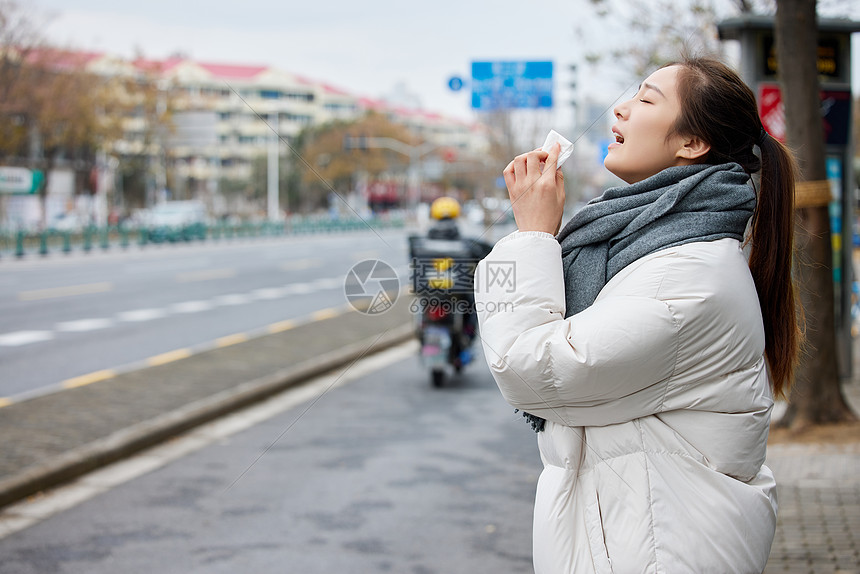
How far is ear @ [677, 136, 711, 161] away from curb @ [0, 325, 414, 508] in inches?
79.0

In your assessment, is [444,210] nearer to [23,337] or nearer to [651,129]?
[23,337]

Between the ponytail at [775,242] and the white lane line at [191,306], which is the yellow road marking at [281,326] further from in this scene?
the ponytail at [775,242]

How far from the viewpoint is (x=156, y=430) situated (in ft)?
21.4

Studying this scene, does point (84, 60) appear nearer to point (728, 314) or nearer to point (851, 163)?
point (851, 163)

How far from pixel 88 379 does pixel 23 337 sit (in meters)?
3.35

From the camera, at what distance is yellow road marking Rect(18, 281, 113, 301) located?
1644cm

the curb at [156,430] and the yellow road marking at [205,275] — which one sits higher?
the yellow road marking at [205,275]

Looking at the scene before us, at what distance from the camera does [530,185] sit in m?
1.61

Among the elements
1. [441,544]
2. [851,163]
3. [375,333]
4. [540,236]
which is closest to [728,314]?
[540,236]

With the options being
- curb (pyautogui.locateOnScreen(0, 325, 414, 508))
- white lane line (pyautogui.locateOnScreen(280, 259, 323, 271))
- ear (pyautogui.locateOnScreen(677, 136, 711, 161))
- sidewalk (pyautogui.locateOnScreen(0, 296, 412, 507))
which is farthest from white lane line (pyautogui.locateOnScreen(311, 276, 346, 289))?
ear (pyautogui.locateOnScreen(677, 136, 711, 161))

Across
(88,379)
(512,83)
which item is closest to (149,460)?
(88,379)

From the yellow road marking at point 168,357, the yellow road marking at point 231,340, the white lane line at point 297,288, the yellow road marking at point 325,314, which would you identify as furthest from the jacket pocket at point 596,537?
the white lane line at point 297,288

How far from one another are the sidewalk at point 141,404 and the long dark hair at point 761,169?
2.25 m

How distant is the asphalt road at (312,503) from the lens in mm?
4355
